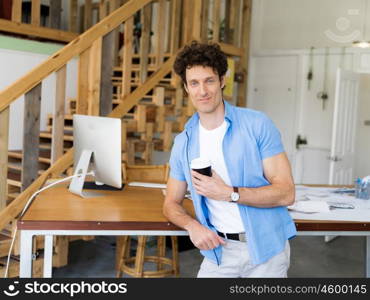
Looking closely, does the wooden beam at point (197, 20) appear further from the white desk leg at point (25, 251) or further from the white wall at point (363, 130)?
the white desk leg at point (25, 251)

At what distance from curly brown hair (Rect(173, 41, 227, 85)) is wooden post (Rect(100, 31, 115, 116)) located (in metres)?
2.25

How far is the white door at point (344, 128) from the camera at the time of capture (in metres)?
5.53

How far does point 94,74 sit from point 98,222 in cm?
208

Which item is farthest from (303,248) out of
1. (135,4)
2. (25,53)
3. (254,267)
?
(25,53)

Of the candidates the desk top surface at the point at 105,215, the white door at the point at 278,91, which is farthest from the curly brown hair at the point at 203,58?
the white door at the point at 278,91

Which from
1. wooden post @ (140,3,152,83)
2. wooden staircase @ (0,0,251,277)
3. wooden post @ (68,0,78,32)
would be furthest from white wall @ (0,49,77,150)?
wooden post @ (140,3,152,83)

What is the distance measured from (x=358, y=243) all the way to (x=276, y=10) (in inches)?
126

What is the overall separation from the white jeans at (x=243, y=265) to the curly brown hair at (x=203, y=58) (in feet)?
2.23

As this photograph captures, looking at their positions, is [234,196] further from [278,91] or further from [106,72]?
[278,91]

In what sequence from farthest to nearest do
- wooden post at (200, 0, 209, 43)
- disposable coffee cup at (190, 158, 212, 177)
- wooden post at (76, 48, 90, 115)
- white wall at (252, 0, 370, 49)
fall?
1. white wall at (252, 0, 370, 49)
2. wooden post at (200, 0, 209, 43)
3. wooden post at (76, 48, 90, 115)
4. disposable coffee cup at (190, 158, 212, 177)

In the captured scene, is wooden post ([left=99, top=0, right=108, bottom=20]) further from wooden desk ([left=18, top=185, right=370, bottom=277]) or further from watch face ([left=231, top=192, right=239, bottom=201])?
watch face ([left=231, top=192, right=239, bottom=201])

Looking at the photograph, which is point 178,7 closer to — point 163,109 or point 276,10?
point 163,109

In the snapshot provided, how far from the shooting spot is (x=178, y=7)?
5246mm

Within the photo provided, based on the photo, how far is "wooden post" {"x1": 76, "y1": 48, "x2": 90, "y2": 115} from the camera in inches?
156
